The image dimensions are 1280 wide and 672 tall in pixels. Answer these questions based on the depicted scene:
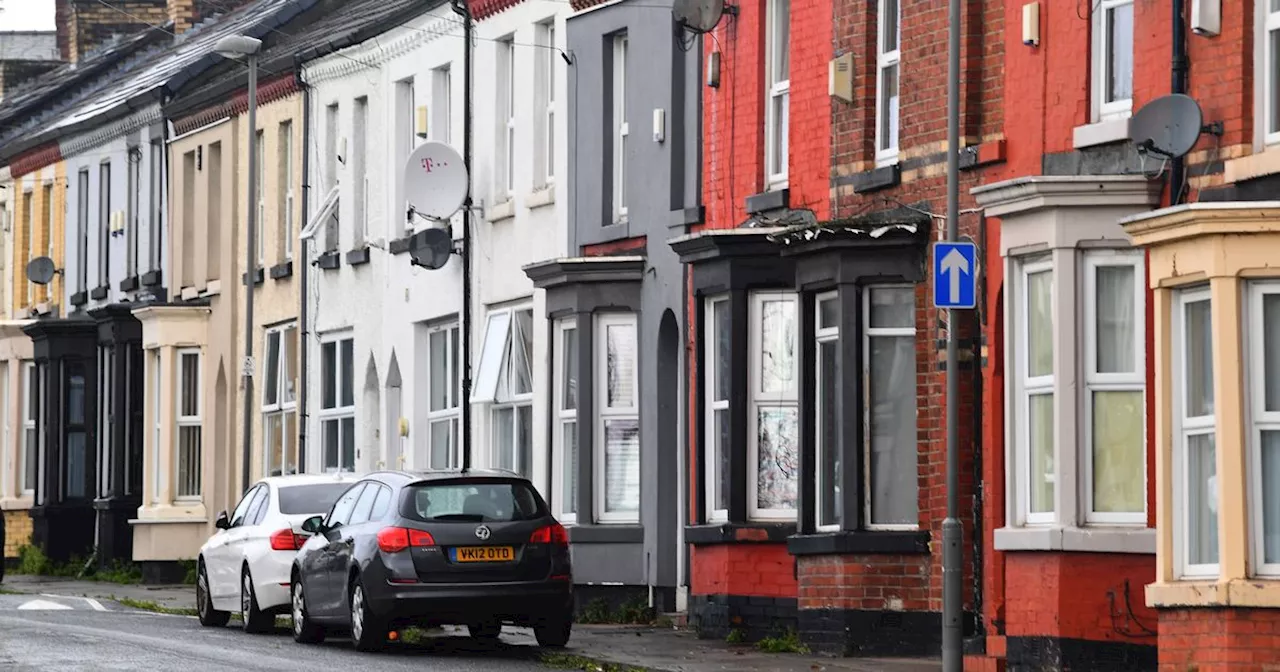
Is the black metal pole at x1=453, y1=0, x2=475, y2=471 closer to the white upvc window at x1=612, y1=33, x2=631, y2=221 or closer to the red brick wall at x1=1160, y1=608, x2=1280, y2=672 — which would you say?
the white upvc window at x1=612, y1=33, x2=631, y2=221

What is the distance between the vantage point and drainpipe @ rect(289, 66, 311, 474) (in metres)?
40.2

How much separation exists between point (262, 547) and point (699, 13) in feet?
22.5

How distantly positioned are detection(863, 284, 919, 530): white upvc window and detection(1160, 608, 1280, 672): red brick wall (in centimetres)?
534

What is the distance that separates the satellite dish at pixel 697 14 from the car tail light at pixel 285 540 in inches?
250

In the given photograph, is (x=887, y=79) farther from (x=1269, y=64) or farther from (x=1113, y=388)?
(x=1269, y=64)

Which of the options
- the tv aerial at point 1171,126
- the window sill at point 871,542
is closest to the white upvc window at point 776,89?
the window sill at point 871,542

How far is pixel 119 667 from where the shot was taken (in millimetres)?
20250

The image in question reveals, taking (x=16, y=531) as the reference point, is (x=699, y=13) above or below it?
above

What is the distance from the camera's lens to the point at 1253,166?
17688 millimetres

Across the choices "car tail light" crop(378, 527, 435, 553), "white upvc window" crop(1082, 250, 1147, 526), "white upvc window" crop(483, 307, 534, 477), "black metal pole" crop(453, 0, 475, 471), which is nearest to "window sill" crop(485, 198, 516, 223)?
"black metal pole" crop(453, 0, 475, 471)

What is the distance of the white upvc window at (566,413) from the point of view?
30062mm

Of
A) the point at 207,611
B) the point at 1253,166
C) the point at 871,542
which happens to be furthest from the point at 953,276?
the point at 207,611

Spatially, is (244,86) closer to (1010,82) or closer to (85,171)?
(85,171)

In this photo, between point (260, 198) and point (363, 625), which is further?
point (260, 198)
